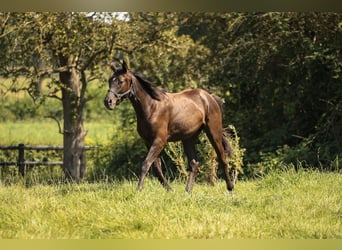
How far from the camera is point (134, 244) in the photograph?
4543mm

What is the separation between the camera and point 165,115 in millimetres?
6160

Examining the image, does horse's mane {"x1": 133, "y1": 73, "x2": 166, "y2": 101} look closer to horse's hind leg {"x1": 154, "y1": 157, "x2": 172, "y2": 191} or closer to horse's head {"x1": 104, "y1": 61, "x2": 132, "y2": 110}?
horse's head {"x1": 104, "y1": 61, "x2": 132, "y2": 110}

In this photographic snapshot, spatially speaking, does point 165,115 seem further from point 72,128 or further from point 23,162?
point 23,162

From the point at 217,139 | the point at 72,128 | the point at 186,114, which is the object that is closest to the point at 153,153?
the point at 186,114

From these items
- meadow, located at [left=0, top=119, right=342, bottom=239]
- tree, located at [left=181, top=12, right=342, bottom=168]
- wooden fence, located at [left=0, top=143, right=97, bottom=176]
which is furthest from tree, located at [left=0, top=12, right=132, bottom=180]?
meadow, located at [left=0, top=119, right=342, bottom=239]

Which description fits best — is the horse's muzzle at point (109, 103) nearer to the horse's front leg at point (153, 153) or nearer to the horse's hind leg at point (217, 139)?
the horse's front leg at point (153, 153)

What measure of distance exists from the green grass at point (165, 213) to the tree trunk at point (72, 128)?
143 inches

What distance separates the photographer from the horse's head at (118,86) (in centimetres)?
578

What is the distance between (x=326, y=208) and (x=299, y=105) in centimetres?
419

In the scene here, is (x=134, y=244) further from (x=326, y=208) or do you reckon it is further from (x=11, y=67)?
(x=11, y=67)

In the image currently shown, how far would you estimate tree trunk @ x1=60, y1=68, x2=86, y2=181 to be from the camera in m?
9.71

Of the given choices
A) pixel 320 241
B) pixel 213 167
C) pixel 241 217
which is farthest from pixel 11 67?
pixel 320 241

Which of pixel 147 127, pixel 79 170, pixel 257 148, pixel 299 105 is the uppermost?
pixel 147 127

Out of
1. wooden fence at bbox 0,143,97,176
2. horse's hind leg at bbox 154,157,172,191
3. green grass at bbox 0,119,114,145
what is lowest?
green grass at bbox 0,119,114,145
